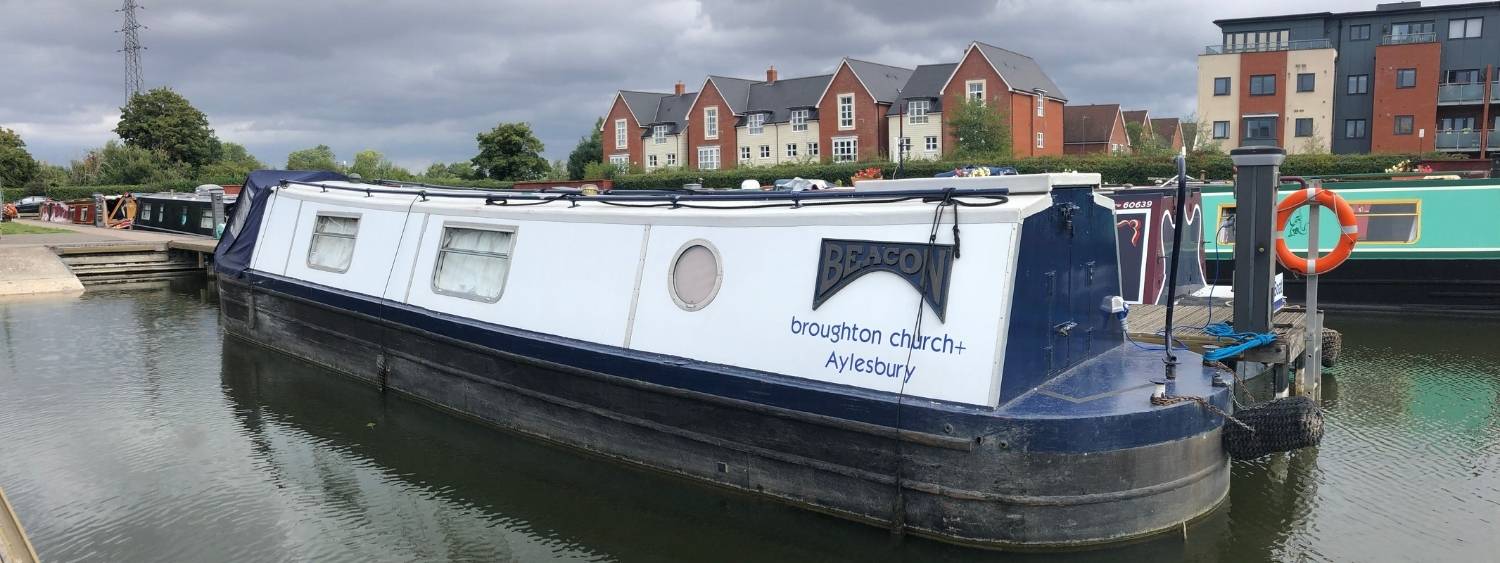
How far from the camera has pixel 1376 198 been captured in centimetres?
1611

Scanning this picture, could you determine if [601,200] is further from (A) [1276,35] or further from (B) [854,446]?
(A) [1276,35]

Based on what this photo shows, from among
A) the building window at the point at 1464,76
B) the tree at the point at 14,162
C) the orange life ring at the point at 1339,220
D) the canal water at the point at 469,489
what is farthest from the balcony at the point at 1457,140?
the tree at the point at 14,162

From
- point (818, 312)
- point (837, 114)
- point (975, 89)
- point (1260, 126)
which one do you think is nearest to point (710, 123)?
point (837, 114)

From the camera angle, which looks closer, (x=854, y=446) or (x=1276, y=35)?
(x=854, y=446)

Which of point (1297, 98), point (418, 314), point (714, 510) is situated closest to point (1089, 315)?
point (714, 510)

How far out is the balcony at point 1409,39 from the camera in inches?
1527

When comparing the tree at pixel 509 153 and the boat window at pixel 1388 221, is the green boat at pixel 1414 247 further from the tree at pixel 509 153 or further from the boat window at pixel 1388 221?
the tree at pixel 509 153

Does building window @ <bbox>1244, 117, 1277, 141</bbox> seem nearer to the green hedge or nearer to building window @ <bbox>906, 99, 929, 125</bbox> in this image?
the green hedge

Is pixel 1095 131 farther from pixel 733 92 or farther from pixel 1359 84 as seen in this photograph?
pixel 733 92

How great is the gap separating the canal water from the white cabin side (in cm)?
108

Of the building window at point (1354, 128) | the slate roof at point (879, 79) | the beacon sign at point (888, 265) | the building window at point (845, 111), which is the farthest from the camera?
the building window at point (845, 111)

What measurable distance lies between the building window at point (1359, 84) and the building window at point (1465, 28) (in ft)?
10.3

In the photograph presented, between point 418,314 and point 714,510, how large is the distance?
4.13m

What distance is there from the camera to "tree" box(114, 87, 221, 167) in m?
54.2
